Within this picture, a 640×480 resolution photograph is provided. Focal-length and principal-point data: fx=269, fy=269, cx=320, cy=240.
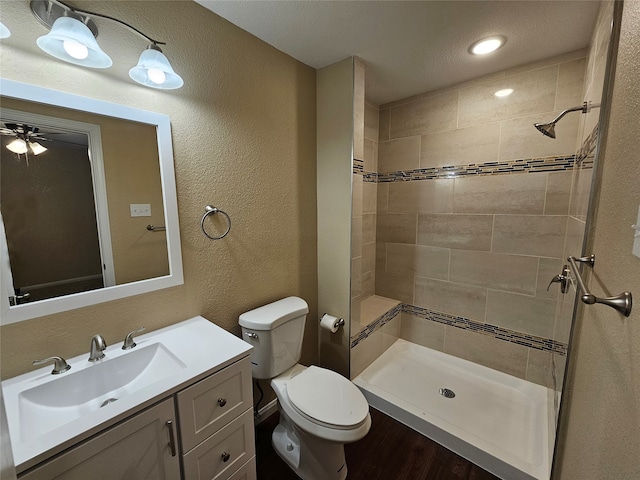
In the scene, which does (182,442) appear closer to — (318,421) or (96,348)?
(96,348)

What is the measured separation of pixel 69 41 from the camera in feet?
2.97

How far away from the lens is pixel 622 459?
1.84 feet

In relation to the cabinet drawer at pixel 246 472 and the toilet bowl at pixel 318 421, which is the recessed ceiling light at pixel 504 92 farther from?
the cabinet drawer at pixel 246 472

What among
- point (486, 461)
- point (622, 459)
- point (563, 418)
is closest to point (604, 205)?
point (622, 459)

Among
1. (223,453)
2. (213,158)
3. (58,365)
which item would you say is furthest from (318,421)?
(213,158)

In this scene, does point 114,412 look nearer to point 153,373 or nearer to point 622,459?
point 153,373

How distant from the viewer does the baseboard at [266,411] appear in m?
1.78

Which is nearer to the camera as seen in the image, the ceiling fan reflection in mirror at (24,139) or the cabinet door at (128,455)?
the cabinet door at (128,455)

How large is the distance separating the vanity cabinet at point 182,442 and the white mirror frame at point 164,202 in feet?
1.72

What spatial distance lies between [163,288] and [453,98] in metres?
2.41

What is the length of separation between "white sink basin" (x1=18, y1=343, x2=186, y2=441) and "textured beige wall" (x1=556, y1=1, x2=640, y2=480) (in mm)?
1274

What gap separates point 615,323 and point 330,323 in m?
1.45

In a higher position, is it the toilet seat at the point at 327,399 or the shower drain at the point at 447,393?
the toilet seat at the point at 327,399

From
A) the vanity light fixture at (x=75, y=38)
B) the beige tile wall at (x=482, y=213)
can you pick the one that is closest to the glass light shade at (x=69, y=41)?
the vanity light fixture at (x=75, y=38)
